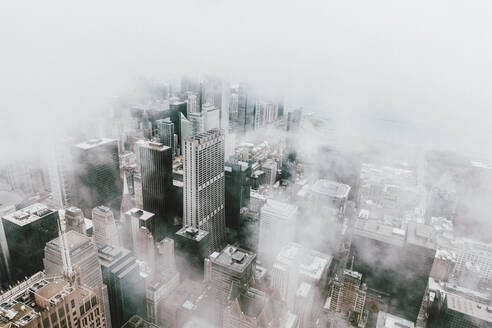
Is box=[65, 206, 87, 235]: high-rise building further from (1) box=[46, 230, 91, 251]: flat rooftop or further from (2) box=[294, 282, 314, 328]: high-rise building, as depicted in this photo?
(2) box=[294, 282, 314, 328]: high-rise building

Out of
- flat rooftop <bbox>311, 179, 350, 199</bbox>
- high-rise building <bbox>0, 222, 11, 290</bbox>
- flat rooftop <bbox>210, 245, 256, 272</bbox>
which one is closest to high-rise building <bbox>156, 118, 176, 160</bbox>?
flat rooftop <bbox>311, 179, 350, 199</bbox>

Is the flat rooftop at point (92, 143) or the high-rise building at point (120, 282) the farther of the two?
the flat rooftop at point (92, 143)

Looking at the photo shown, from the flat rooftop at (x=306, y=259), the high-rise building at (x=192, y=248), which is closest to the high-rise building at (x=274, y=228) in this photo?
the flat rooftop at (x=306, y=259)

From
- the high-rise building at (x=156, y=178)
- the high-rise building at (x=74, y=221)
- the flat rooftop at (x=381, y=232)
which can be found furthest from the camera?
the high-rise building at (x=156, y=178)

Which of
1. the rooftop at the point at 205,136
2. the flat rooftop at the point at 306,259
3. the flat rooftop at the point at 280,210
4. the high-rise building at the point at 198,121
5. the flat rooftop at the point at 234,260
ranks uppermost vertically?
the rooftop at the point at 205,136

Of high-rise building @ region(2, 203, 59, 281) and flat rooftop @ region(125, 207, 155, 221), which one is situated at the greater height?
high-rise building @ region(2, 203, 59, 281)

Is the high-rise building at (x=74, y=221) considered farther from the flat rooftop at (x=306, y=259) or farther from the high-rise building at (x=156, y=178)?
the flat rooftop at (x=306, y=259)
